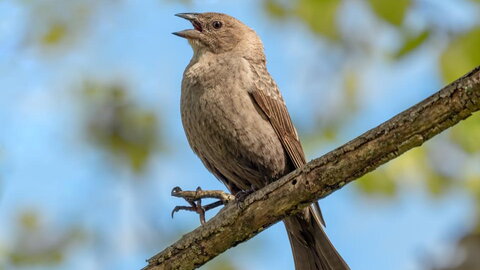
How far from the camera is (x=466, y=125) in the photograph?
3.90 metres

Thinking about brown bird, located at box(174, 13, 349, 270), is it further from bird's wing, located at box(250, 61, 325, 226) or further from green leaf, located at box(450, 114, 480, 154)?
green leaf, located at box(450, 114, 480, 154)

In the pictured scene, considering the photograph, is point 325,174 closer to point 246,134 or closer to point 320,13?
point 320,13

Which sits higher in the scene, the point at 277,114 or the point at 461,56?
the point at 277,114

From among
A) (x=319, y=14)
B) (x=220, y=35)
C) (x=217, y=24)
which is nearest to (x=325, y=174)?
(x=319, y=14)

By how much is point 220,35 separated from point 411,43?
2.03 meters

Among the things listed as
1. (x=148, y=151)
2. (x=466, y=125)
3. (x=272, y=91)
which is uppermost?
(x=148, y=151)

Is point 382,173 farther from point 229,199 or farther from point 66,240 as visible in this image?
point 66,240

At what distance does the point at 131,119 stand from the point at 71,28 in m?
1.04

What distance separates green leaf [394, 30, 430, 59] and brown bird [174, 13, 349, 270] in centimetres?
122

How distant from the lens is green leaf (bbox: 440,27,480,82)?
147 inches

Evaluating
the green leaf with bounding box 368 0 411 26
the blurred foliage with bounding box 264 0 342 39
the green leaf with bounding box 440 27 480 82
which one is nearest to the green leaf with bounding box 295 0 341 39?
the blurred foliage with bounding box 264 0 342 39

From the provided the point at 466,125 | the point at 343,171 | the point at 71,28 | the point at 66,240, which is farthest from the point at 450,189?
the point at 71,28

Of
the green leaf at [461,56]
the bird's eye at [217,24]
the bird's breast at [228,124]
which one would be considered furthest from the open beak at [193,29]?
the green leaf at [461,56]

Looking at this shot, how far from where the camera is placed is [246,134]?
15.3 ft
